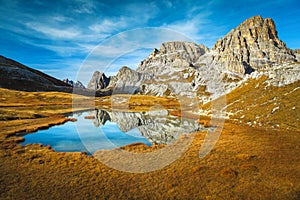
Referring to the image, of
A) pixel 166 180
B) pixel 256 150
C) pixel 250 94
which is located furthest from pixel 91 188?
pixel 250 94

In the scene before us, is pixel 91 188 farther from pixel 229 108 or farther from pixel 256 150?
pixel 229 108

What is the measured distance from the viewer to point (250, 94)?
218 ft

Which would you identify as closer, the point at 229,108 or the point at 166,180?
the point at 166,180

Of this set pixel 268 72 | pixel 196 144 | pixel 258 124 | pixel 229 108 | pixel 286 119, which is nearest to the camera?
pixel 196 144

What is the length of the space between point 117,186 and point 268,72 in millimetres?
79020

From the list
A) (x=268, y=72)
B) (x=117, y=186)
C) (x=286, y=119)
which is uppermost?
(x=268, y=72)

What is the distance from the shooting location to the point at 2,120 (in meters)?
52.8

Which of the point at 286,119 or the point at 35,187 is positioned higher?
the point at 286,119

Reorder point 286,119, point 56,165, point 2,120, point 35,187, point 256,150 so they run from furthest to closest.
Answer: point 2,120, point 286,119, point 256,150, point 56,165, point 35,187

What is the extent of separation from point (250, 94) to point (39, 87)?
209659mm

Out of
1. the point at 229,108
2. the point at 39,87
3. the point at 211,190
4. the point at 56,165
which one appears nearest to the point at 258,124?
the point at 229,108

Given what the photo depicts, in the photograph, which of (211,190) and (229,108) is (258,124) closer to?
(229,108)

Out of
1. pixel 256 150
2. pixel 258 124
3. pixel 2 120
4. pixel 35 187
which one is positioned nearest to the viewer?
pixel 35 187

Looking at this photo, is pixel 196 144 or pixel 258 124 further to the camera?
pixel 258 124
